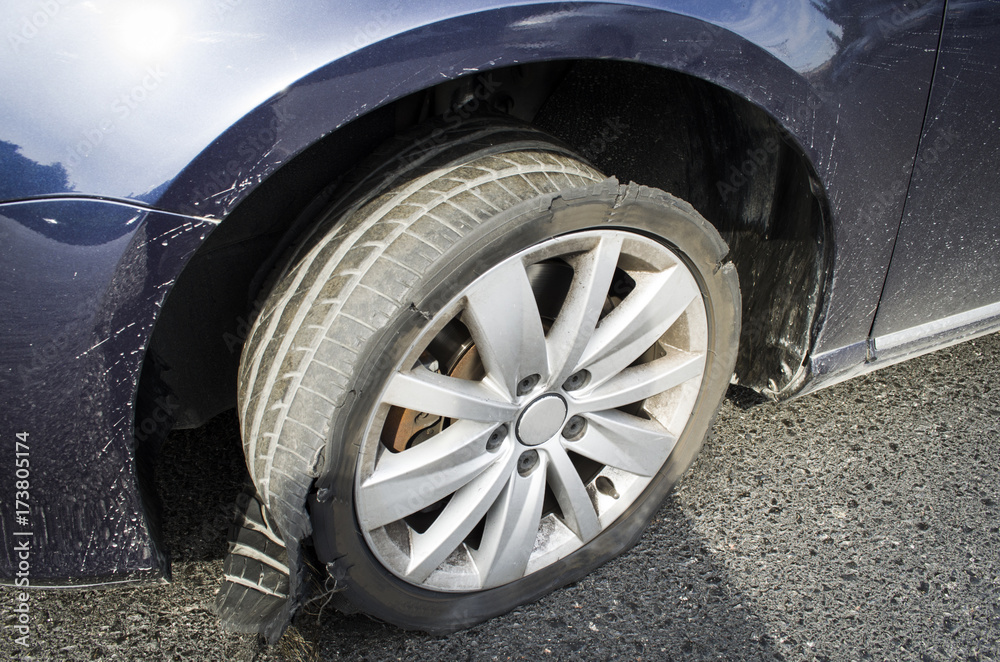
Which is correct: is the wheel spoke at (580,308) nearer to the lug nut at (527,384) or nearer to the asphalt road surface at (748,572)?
the lug nut at (527,384)

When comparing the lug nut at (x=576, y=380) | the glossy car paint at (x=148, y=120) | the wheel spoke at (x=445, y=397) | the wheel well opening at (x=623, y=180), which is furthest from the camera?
the lug nut at (x=576, y=380)

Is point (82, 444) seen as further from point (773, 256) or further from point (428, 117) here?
point (773, 256)

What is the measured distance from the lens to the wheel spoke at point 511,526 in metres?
1.49

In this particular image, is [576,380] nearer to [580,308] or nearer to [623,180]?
[580,308]

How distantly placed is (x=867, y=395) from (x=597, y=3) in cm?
164

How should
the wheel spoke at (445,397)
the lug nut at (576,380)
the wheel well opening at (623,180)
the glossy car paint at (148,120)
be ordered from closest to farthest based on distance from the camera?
1. the glossy car paint at (148,120)
2. the wheel spoke at (445,397)
3. the wheel well opening at (623,180)
4. the lug nut at (576,380)

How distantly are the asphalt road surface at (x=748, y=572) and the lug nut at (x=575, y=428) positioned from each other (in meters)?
0.39

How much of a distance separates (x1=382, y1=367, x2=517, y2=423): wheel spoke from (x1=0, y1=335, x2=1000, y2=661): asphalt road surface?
0.54m

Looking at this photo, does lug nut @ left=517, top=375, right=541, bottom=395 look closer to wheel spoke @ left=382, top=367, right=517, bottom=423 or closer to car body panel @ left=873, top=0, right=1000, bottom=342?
wheel spoke @ left=382, top=367, right=517, bottom=423

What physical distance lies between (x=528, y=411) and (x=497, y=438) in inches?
3.1

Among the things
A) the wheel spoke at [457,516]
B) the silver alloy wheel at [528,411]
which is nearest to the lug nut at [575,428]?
the silver alloy wheel at [528,411]

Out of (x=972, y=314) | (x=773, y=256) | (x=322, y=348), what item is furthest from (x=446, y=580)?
(x=972, y=314)

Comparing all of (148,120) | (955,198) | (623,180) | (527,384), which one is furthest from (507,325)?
(955,198)

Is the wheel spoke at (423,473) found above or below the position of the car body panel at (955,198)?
above
